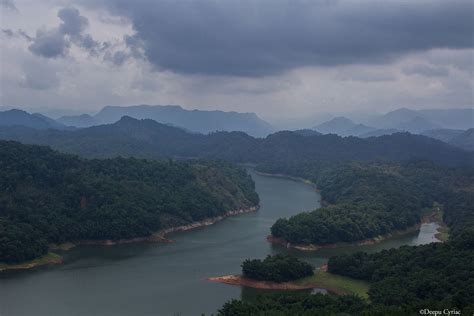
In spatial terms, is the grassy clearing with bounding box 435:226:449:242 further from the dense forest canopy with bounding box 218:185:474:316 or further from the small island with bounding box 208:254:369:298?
the small island with bounding box 208:254:369:298

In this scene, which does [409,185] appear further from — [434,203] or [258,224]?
[258,224]

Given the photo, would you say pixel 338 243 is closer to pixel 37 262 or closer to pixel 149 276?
pixel 149 276

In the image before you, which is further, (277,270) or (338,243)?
(338,243)

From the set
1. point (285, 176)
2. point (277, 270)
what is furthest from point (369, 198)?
point (285, 176)

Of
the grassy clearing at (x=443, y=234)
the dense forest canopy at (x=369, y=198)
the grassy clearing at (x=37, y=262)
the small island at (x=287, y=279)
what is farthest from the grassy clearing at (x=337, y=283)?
the grassy clearing at (x=443, y=234)

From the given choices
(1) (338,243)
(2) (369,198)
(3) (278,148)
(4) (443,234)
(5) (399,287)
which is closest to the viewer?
(5) (399,287)

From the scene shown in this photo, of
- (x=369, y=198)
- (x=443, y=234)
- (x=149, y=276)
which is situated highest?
(x=369, y=198)

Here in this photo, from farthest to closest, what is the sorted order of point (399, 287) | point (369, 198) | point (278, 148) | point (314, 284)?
1. point (278, 148)
2. point (369, 198)
3. point (314, 284)
4. point (399, 287)
